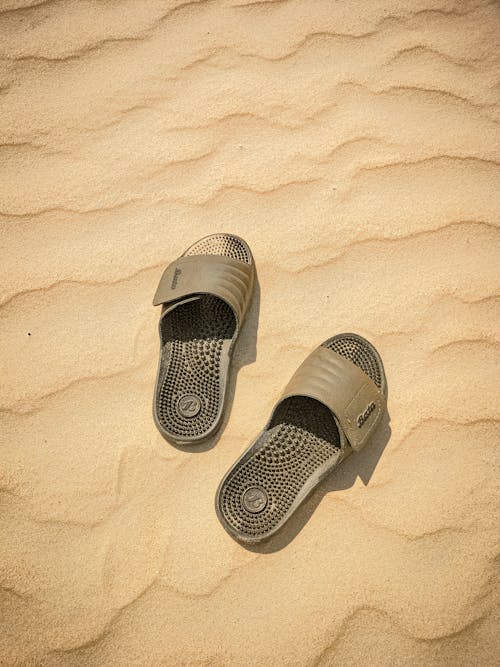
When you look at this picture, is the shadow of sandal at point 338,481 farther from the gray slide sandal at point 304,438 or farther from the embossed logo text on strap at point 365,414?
the embossed logo text on strap at point 365,414

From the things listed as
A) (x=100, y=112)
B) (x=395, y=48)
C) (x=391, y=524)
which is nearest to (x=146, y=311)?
(x=100, y=112)

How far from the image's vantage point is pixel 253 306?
80.9 inches

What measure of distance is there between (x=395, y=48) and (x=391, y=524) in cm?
Result: 221

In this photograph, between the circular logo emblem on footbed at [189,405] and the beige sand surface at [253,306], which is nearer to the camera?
the beige sand surface at [253,306]

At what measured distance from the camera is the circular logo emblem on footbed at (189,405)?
1.87m

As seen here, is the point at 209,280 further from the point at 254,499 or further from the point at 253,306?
the point at 254,499

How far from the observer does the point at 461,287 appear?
6.75ft

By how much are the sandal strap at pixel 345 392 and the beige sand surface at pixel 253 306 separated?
17 centimetres

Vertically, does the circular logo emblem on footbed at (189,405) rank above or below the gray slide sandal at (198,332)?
below

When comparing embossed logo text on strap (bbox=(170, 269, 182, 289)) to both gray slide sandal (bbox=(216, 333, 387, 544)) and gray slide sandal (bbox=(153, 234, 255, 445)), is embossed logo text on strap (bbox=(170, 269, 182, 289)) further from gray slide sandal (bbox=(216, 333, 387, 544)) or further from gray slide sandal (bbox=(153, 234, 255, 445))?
gray slide sandal (bbox=(216, 333, 387, 544))

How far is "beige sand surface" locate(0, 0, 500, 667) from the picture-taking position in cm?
166

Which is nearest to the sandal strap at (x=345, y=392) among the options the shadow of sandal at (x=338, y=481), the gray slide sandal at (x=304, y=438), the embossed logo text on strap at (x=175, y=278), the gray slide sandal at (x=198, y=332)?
the gray slide sandal at (x=304, y=438)

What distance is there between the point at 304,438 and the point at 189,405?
1.48ft

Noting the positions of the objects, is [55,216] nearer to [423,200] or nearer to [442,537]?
[423,200]
